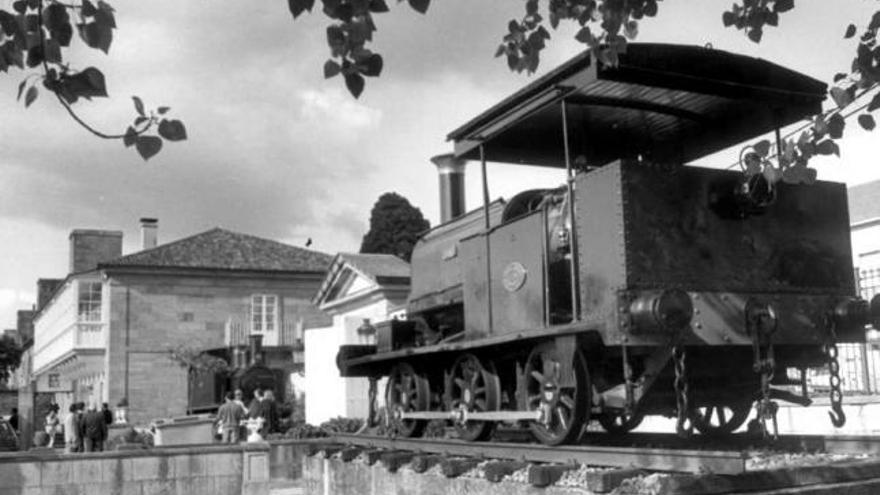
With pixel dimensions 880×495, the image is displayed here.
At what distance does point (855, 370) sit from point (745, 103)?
5.50 meters

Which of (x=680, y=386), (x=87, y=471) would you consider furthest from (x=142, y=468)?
(x=680, y=386)

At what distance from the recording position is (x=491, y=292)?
29.7 ft

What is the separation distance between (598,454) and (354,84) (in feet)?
10.4

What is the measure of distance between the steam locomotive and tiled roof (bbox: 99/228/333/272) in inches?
1281

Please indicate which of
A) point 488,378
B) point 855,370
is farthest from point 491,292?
point 855,370

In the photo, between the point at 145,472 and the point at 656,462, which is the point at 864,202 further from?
the point at 656,462

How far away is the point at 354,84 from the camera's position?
5223mm

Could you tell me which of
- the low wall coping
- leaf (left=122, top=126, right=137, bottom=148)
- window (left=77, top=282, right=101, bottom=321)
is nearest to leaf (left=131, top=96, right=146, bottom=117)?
leaf (left=122, top=126, right=137, bottom=148)

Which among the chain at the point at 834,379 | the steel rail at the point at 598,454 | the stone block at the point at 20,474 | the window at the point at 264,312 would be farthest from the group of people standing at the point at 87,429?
the window at the point at 264,312

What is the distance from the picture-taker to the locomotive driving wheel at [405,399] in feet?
33.7

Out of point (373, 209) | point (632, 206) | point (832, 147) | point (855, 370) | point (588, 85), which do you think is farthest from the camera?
point (373, 209)

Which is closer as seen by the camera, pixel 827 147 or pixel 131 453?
pixel 827 147

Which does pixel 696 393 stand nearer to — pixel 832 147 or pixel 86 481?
pixel 832 147

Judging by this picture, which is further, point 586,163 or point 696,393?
point 586,163
